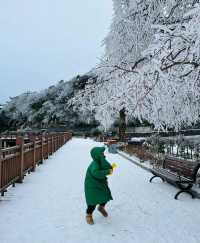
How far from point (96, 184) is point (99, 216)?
0.82m

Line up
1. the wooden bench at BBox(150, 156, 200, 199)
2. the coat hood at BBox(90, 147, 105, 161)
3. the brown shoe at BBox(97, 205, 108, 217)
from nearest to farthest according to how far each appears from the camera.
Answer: the coat hood at BBox(90, 147, 105, 161)
the brown shoe at BBox(97, 205, 108, 217)
the wooden bench at BBox(150, 156, 200, 199)

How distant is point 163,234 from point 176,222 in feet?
2.45

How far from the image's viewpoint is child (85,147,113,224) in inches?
235

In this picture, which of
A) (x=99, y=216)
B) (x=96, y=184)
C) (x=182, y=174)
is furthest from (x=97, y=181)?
(x=182, y=174)

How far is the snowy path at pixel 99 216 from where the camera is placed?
530 centimetres

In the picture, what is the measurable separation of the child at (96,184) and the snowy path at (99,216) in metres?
0.32

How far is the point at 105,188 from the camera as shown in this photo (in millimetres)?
6113

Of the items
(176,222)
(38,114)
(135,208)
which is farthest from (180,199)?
(38,114)

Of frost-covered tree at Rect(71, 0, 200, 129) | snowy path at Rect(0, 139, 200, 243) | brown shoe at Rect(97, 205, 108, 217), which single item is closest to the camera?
snowy path at Rect(0, 139, 200, 243)

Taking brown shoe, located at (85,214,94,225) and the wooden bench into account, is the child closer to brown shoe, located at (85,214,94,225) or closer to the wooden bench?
brown shoe, located at (85,214,94,225)

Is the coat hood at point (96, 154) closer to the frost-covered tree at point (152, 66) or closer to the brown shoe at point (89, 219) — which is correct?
the brown shoe at point (89, 219)

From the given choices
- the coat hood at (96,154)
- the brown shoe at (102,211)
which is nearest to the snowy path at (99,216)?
the brown shoe at (102,211)

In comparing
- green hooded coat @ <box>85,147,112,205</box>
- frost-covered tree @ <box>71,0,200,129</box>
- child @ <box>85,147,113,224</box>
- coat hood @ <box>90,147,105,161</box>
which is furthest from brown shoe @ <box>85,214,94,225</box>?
frost-covered tree @ <box>71,0,200,129</box>

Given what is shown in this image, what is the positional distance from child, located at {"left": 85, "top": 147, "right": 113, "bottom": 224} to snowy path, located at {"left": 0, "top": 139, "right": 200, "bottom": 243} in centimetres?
32
